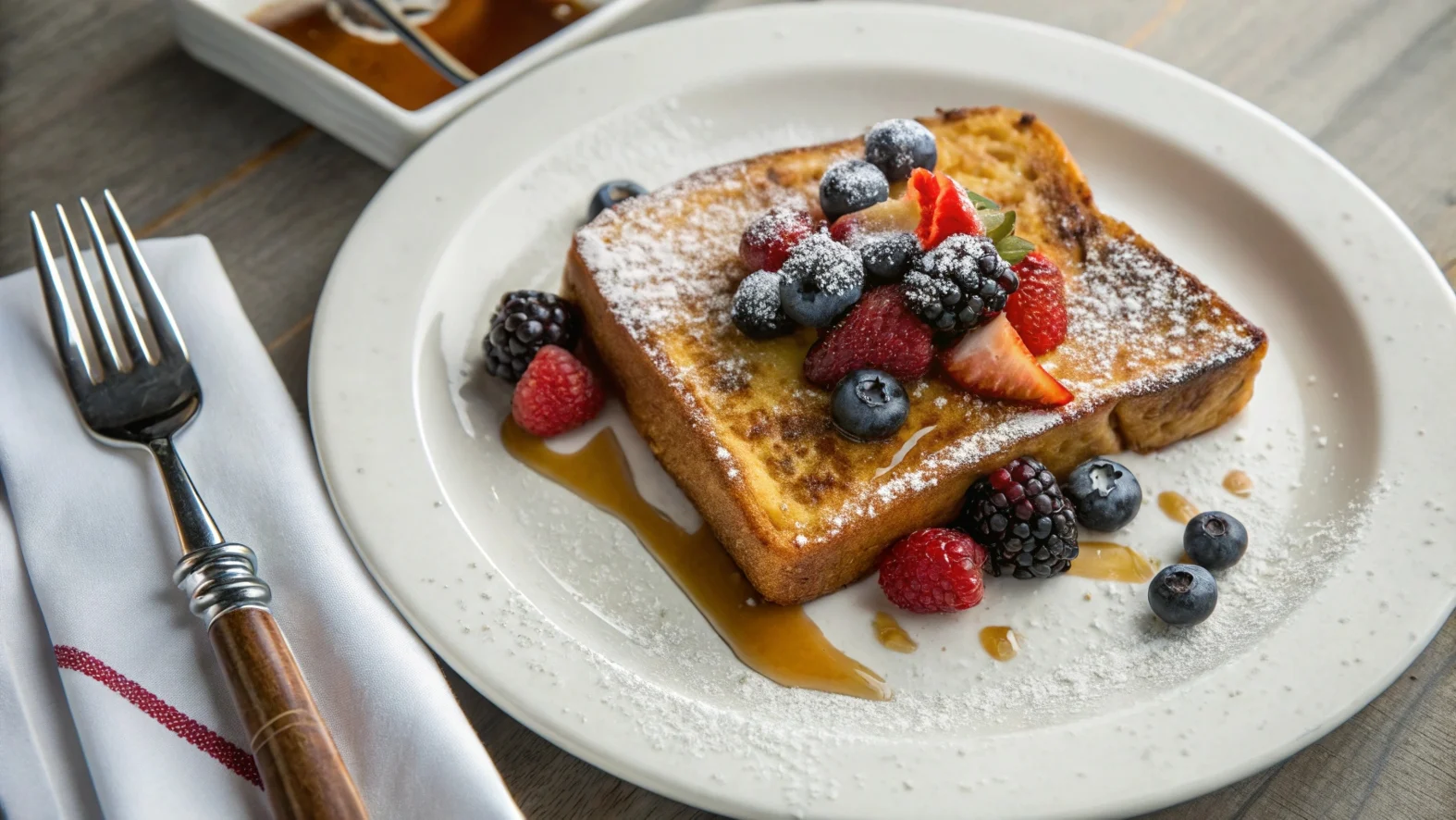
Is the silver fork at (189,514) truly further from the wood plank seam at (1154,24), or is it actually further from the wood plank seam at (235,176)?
the wood plank seam at (1154,24)

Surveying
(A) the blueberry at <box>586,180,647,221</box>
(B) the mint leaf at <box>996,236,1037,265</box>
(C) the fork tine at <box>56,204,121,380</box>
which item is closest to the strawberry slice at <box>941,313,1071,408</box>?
(B) the mint leaf at <box>996,236,1037,265</box>

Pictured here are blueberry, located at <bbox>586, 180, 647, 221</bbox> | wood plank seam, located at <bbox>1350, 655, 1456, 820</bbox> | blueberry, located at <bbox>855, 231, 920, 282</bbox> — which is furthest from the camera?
blueberry, located at <bbox>586, 180, 647, 221</bbox>

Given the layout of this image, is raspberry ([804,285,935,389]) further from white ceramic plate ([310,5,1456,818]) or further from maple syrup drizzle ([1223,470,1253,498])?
maple syrup drizzle ([1223,470,1253,498])

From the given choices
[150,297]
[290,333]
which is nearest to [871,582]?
[290,333]

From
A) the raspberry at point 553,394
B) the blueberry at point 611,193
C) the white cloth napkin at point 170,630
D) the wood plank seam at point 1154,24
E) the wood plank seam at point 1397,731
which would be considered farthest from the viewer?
the wood plank seam at point 1154,24

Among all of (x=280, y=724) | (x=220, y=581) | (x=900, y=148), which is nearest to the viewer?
(x=280, y=724)

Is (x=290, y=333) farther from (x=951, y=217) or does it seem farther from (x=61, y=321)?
(x=951, y=217)

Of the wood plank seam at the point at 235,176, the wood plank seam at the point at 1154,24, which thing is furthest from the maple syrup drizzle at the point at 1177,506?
the wood plank seam at the point at 235,176
